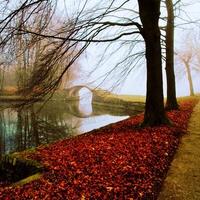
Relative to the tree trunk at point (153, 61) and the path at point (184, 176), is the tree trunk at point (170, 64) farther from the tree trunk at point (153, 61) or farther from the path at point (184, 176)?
the path at point (184, 176)

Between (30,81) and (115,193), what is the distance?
2928 millimetres

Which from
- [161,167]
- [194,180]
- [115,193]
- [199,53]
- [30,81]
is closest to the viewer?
[115,193]

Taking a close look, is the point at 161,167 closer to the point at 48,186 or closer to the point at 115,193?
the point at 115,193

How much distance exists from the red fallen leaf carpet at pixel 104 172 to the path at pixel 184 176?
0.10 meters

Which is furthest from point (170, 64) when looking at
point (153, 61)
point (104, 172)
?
point (104, 172)

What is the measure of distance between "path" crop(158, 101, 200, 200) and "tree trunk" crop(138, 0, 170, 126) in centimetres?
125

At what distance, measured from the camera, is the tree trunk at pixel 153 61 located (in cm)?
464

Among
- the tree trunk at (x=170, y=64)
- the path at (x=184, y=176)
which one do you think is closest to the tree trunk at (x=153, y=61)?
the path at (x=184, y=176)

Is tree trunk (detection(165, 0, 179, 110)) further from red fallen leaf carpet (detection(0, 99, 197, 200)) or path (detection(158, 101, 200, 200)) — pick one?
red fallen leaf carpet (detection(0, 99, 197, 200))

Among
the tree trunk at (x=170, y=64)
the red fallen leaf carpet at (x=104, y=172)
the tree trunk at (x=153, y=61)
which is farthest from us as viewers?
the tree trunk at (x=170, y=64)

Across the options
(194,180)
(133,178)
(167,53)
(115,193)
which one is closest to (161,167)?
(194,180)

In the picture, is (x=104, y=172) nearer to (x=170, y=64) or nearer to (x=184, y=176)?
(x=184, y=176)

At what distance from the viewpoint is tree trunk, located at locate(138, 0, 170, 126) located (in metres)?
4.64

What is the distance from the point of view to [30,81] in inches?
153
